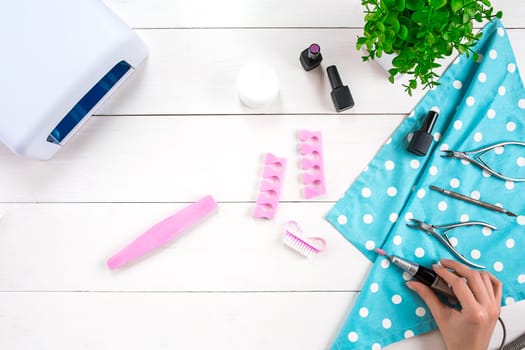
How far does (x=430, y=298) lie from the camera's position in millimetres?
689

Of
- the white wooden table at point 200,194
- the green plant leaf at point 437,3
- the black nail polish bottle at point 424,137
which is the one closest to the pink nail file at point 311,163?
the white wooden table at point 200,194

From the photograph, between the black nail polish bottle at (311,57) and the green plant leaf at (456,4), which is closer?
the green plant leaf at (456,4)

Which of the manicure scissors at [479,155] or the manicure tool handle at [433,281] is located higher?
the manicure scissors at [479,155]

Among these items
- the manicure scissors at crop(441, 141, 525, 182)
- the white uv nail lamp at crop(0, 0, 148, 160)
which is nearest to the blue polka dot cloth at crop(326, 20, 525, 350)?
the manicure scissors at crop(441, 141, 525, 182)

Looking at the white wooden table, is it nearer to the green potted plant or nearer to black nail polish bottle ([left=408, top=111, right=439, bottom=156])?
black nail polish bottle ([left=408, top=111, right=439, bottom=156])

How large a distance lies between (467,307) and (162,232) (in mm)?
498

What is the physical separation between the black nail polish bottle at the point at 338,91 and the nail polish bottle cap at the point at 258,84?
10 centimetres

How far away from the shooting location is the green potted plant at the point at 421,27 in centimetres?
55

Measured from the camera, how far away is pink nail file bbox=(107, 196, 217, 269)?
71 cm

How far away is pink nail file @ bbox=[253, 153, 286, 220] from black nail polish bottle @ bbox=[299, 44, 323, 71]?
17 cm

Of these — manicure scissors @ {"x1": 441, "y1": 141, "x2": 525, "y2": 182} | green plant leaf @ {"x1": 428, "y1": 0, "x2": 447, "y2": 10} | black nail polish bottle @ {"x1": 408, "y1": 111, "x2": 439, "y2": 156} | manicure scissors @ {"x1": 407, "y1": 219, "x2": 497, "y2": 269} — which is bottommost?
manicure scissors @ {"x1": 407, "y1": 219, "x2": 497, "y2": 269}

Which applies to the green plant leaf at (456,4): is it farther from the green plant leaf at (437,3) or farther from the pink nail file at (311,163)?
the pink nail file at (311,163)

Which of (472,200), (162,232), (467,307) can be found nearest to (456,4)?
(472,200)

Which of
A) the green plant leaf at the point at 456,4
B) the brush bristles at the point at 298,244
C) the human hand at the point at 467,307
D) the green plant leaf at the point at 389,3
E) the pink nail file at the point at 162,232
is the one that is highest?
the green plant leaf at the point at 389,3
